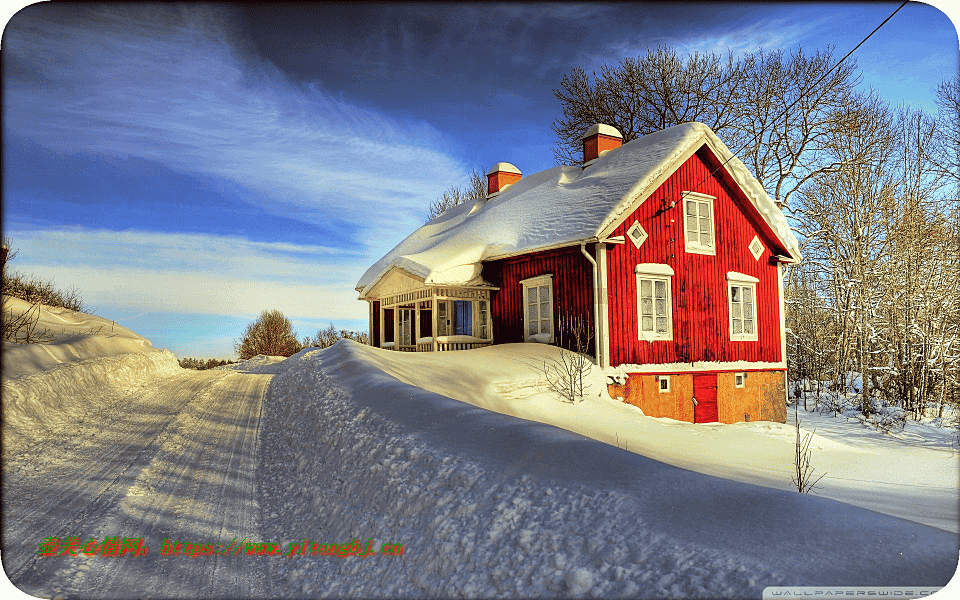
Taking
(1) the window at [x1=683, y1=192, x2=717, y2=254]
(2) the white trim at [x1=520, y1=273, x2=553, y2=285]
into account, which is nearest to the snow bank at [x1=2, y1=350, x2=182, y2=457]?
(2) the white trim at [x1=520, y1=273, x2=553, y2=285]

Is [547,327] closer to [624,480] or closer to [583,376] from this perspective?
[583,376]

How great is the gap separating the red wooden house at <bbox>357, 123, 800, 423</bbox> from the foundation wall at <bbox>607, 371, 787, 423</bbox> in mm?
38

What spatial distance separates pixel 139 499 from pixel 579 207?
446 inches

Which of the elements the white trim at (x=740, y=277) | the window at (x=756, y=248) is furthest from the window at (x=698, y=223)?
the window at (x=756, y=248)

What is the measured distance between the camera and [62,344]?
1350 centimetres

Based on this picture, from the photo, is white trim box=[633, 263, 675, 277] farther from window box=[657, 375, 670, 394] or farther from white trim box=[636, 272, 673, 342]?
window box=[657, 375, 670, 394]

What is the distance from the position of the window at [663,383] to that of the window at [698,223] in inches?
138

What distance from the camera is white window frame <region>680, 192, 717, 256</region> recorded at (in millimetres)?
14672

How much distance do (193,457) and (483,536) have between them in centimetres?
519

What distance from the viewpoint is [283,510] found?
19.0 ft

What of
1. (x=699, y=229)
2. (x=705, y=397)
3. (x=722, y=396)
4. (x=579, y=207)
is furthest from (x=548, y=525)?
(x=699, y=229)

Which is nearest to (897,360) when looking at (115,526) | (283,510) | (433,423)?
(433,423)

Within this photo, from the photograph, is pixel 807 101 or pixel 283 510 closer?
pixel 283 510

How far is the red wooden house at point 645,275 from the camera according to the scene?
13172 mm
